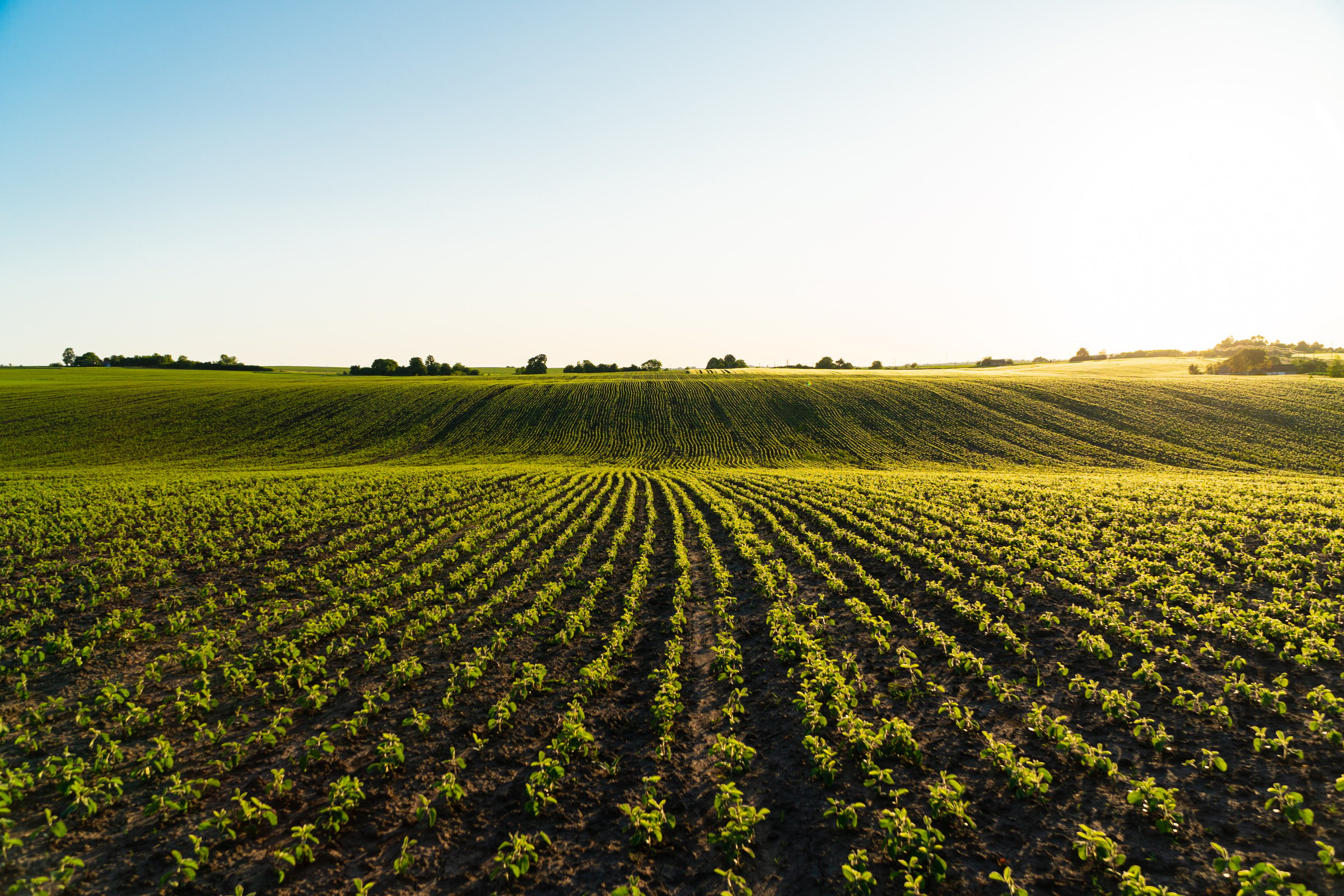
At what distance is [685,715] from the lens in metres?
9.12

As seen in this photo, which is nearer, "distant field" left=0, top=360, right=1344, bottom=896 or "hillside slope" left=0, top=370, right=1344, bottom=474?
"distant field" left=0, top=360, right=1344, bottom=896

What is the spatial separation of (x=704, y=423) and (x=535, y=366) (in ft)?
240

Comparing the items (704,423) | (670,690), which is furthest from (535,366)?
(670,690)

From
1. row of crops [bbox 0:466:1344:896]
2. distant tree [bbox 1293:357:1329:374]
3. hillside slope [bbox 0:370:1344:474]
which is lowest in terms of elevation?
row of crops [bbox 0:466:1344:896]

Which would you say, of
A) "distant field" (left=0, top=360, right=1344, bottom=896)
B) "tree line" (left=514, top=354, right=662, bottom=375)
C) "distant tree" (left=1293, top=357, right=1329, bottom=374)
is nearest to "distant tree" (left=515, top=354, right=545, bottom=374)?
"tree line" (left=514, top=354, right=662, bottom=375)

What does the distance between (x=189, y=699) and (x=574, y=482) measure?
2630cm

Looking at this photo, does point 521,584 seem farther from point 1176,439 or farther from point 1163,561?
point 1176,439

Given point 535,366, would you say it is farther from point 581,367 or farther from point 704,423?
point 704,423

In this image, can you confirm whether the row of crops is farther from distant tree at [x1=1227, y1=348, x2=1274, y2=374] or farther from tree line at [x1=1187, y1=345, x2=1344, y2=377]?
tree line at [x1=1187, y1=345, x2=1344, y2=377]

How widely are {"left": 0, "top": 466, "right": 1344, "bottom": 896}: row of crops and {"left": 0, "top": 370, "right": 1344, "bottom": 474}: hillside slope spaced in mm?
33480

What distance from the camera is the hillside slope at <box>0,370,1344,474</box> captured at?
48.2 m

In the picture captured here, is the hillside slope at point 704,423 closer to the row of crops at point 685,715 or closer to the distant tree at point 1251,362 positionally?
the distant tree at point 1251,362

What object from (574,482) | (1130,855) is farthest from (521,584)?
(574,482)

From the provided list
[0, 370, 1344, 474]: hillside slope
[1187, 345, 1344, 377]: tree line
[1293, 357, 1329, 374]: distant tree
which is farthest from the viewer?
[1187, 345, 1344, 377]: tree line
